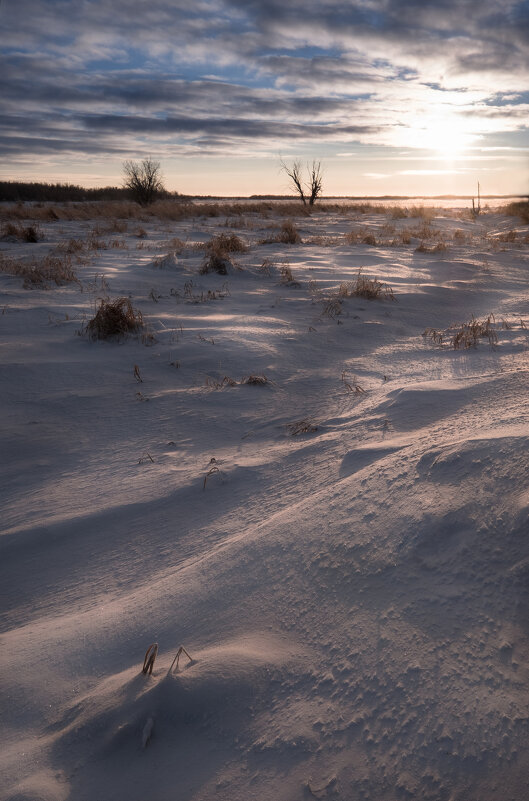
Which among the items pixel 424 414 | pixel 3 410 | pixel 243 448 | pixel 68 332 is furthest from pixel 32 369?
pixel 424 414

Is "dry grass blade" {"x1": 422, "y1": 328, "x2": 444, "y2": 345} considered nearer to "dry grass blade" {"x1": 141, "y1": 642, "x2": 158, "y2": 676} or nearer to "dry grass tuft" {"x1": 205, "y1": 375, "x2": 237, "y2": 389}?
"dry grass tuft" {"x1": 205, "y1": 375, "x2": 237, "y2": 389}

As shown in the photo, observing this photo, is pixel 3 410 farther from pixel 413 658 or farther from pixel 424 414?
pixel 413 658

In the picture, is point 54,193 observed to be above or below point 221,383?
above

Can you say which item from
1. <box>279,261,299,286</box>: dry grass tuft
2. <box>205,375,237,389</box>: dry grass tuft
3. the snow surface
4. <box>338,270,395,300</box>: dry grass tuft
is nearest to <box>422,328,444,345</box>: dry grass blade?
the snow surface

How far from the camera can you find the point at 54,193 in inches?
1567

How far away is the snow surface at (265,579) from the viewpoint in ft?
3.27

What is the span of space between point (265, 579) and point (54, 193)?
1752 inches

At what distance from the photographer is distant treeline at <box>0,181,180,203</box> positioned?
120 ft

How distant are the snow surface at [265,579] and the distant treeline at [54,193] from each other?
3502 cm

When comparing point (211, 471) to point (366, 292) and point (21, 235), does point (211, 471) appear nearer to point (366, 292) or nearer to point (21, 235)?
point (366, 292)

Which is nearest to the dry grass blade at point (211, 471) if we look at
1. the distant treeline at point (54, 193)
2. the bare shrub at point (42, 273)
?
the bare shrub at point (42, 273)

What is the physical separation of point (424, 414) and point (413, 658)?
4.45ft

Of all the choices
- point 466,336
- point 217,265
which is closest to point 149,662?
point 466,336

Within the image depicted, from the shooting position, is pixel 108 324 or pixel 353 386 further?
pixel 108 324
